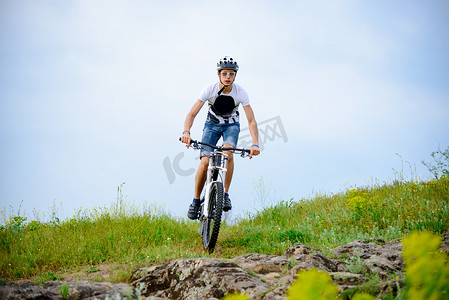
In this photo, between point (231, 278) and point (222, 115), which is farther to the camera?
point (222, 115)

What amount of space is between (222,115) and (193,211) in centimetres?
203

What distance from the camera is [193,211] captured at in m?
7.23

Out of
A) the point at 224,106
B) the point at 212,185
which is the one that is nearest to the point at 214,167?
the point at 212,185

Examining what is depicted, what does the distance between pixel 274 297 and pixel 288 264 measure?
61.0 inches

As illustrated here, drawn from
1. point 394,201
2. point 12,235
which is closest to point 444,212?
point 394,201

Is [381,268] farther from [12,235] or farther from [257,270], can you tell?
[12,235]

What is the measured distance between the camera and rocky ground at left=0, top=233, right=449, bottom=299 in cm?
340

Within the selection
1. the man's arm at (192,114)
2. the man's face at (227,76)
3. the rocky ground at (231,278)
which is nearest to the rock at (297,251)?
the rocky ground at (231,278)

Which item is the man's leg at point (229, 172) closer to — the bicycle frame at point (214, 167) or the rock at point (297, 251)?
the bicycle frame at point (214, 167)

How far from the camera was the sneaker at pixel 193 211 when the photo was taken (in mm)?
7211

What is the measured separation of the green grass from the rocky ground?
2.33 ft

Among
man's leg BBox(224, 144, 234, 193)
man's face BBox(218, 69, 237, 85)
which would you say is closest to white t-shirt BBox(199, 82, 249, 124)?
man's face BBox(218, 69, 237, 85)

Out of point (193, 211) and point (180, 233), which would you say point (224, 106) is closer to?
point (193, 211)

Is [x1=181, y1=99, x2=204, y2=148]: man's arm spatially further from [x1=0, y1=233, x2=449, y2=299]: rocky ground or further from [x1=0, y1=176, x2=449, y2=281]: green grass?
[x1=0, y1=233, x2=449, y2=299]: rocky ground
